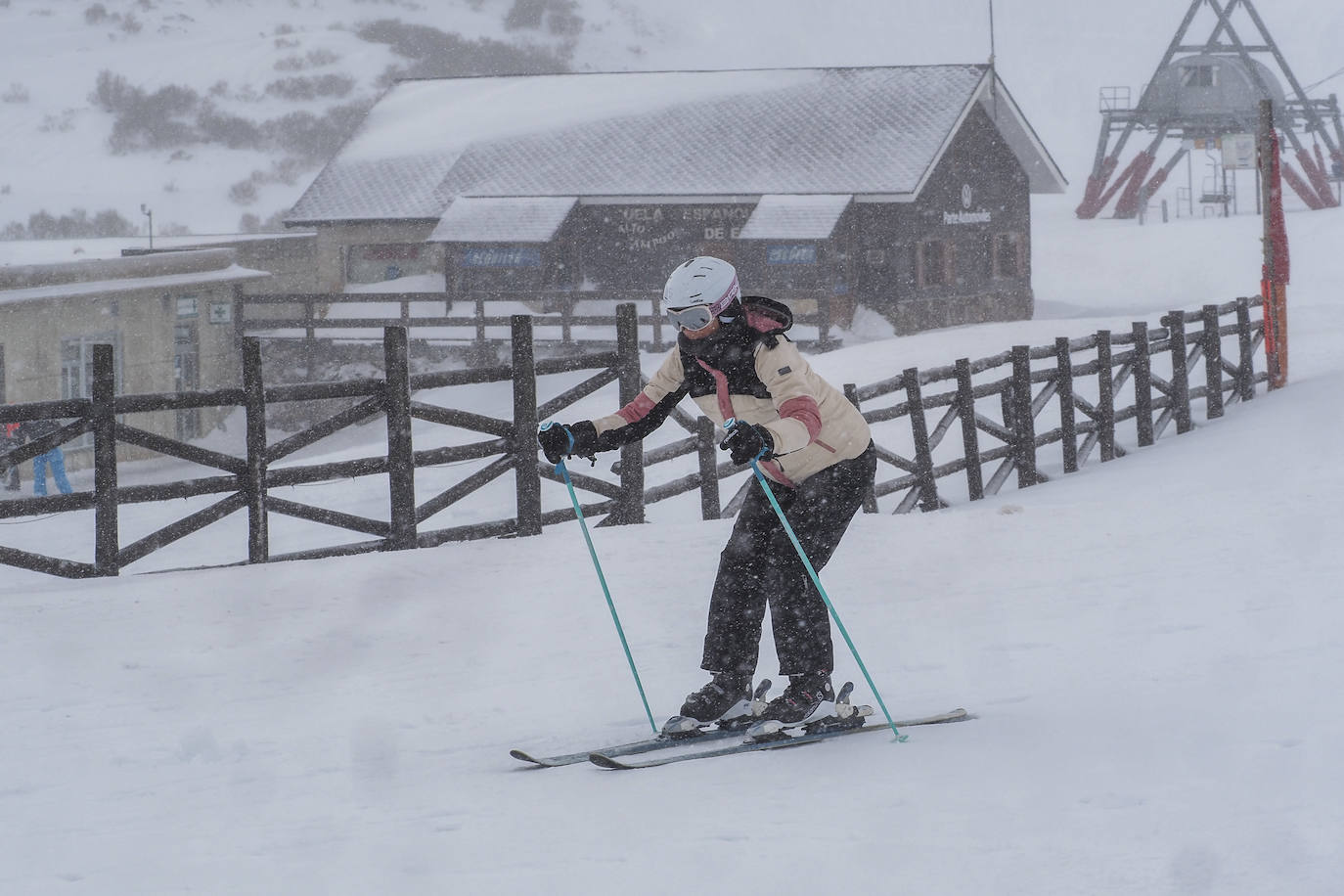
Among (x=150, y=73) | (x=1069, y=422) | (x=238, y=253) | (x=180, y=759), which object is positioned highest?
(x=150, y=73)

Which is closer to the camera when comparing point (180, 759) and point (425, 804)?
point (425, 804)

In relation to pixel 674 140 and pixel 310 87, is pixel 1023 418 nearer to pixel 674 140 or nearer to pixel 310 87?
pixel 674 140

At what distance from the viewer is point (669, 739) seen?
518 centimetres

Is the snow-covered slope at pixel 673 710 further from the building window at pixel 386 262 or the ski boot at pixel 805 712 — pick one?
the building window at pixel 386 262

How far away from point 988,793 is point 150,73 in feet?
293

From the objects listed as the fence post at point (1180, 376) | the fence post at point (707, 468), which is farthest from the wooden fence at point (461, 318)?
the fence post at point (707, 468)

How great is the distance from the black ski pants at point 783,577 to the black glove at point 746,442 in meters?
0.58

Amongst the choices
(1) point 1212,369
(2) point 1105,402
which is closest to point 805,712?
(2) point 1105,402

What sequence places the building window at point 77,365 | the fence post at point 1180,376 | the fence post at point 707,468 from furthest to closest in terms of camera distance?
the building window at point 77,365 → the fence post at point 1180,376 → the fence post at point 707,468

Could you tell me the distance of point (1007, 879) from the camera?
12.2ft

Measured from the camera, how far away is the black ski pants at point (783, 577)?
5.19 metres

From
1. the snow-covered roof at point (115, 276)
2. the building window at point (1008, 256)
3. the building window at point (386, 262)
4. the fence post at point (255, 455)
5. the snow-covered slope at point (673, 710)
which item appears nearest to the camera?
the snow-covered slope at point (673, 710)

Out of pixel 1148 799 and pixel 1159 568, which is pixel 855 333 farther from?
pixel 1148 799

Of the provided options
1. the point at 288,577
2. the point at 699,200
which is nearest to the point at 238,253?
the point at 699,200
